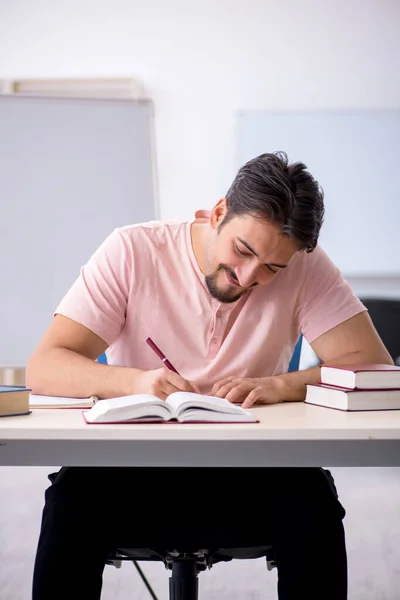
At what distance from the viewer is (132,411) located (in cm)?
106

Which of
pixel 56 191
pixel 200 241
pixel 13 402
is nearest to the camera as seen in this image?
pixel 13 402

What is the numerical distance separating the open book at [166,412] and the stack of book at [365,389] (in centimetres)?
23

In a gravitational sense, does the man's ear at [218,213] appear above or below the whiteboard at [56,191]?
below

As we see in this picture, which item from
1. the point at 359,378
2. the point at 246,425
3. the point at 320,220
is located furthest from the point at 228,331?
the point at 246,425

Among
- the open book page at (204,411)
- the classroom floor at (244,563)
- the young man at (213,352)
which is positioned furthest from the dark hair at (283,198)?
the classroom floor at (244,563)

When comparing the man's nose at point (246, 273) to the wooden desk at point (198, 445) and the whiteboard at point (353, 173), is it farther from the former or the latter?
the whiteboard at point (353, 173)

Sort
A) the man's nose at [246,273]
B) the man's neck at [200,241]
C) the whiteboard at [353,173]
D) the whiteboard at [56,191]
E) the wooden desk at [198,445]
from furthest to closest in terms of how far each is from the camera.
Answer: the whiteboard at [353,173], the whiteboard at [56,191], the man's neck at [200,241], the man's nose at [246,273], the wooden desk at [198,445]

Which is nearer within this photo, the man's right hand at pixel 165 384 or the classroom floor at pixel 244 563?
the man's right hand at pixel 165 384

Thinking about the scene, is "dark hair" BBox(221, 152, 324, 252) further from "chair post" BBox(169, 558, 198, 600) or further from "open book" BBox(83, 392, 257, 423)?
"chair post" BBox(169, 558, 198, 600)

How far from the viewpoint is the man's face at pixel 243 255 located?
1494 mm

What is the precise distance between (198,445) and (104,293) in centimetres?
66

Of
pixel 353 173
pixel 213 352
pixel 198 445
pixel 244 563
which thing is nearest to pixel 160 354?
pixel 213 352

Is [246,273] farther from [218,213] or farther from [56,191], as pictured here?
[56,191]

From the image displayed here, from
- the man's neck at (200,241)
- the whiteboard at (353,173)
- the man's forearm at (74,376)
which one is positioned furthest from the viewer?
the whiteboard at (353,173)
